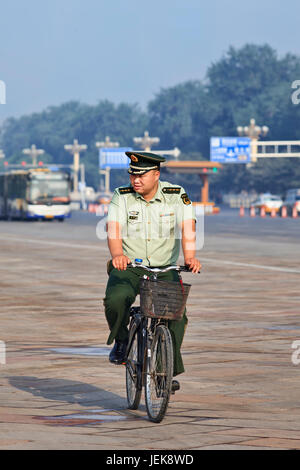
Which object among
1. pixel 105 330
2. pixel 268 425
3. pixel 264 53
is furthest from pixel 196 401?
pixel 264 53

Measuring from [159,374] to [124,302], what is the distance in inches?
25.0

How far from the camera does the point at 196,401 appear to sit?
322 inches

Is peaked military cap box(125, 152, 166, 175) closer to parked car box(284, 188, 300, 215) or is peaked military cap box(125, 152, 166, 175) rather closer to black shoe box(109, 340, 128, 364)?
black shoe box(109, 340, 128, 364)

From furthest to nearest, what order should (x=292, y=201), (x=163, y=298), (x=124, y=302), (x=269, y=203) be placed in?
(x=269, y=203) → (x=292, y=201) → (x=124, y=302) → (x=163, y=298)

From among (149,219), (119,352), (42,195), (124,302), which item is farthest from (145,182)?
(42,195)

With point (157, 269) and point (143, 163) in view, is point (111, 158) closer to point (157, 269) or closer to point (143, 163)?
point (143, 163)

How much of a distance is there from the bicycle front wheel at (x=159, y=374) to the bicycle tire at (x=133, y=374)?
19 centimetres

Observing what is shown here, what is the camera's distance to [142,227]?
7898 mm

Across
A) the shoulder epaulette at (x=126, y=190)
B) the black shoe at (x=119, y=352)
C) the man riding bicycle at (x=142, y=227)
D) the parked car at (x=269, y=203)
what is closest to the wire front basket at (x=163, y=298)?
the man riding bicycle at (x=142, y=227)

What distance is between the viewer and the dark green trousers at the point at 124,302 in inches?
301

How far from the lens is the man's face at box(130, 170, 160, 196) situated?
25.6 ft

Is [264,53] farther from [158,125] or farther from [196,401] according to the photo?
[196,401]

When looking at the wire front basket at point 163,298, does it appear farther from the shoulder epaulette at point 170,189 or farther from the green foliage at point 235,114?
the green foliage at point 235,114

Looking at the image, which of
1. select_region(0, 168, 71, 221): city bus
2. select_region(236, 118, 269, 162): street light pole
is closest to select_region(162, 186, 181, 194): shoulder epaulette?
select_region(0, 168, 71, 221): city bus
